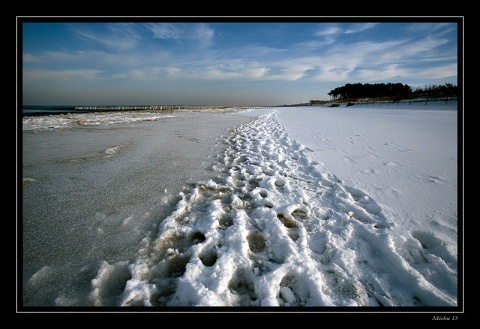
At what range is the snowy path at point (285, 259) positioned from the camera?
124 cm

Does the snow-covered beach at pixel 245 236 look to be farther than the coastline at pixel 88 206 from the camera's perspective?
No

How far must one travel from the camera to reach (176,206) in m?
2.34

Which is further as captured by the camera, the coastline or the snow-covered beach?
the coastline

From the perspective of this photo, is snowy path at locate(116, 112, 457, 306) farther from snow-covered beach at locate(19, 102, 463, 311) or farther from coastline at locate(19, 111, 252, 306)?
coastline at locate(19, 111, 252, 306)

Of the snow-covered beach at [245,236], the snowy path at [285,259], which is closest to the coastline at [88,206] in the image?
the snow-covered beach at [245,236]

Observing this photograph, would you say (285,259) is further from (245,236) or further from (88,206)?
(88,206)

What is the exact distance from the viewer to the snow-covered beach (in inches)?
49.8

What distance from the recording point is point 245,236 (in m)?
1.80

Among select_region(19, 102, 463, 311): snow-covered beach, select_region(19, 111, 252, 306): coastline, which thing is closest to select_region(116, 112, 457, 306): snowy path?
select_region(19, 102, 463, 311): snow-covered beach

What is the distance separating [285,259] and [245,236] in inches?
16.1

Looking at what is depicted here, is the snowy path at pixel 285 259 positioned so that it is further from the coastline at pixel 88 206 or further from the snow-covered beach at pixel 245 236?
the coastline at pixel 88 206

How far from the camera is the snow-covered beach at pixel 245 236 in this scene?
1.27 metres
